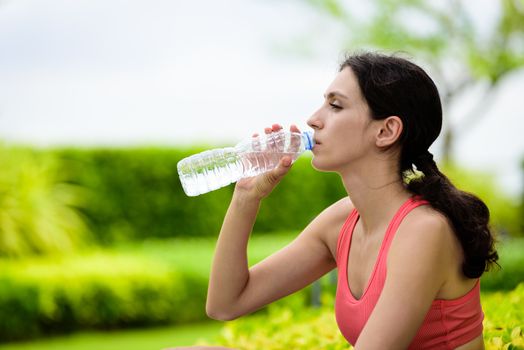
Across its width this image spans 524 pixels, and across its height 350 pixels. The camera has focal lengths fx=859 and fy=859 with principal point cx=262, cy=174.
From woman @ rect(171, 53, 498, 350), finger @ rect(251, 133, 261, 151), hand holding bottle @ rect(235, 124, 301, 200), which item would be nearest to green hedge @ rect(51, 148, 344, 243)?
finger @ rect(251, 133, 261, 151)

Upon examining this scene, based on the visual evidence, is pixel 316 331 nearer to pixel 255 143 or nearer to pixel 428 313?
pixel 255 143

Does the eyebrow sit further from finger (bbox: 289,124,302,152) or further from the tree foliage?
the tree foliage

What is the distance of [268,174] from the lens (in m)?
2.69

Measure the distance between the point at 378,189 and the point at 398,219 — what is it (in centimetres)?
13

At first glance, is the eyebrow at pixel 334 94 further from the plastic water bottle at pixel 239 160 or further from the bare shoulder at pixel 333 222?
the bare shoulder at pixel 333 222

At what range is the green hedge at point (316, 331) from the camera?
300 cm

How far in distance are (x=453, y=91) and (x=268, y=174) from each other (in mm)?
16515

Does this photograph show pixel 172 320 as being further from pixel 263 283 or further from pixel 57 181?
pixel 263 283

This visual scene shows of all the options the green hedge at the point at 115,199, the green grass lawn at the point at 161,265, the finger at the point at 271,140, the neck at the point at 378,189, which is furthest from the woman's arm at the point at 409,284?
the green hedge at the point at 115,199

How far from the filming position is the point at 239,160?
3303 millimetres

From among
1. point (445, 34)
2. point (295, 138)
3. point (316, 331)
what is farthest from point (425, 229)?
point (445, 34)

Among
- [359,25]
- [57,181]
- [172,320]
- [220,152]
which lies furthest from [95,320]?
[359,25]

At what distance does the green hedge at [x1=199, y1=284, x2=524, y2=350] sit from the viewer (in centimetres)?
300

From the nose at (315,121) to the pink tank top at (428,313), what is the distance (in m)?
0.34
